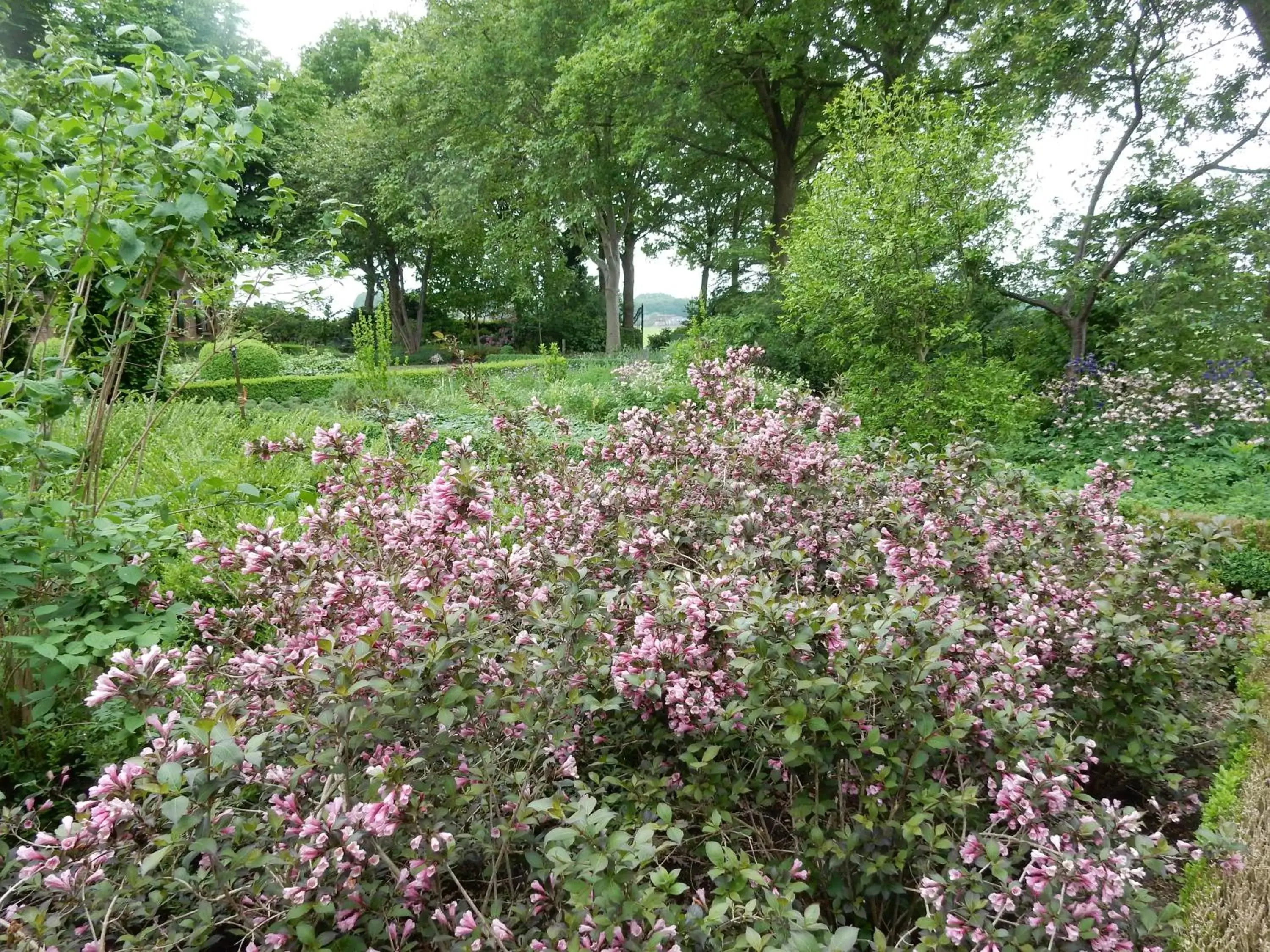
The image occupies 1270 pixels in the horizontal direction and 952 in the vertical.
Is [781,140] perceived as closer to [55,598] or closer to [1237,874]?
[1237,874]

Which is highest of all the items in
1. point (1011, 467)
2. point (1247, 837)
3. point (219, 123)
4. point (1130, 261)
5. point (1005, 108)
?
point (1005, 108)

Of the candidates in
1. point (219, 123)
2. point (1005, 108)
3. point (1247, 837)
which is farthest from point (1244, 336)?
point (219, 123)

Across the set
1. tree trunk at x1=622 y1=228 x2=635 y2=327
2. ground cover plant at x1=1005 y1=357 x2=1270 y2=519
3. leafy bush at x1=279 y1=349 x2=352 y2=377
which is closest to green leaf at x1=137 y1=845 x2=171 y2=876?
ground cover plant at x1=1005 y1=357 x2=1270 y2=519

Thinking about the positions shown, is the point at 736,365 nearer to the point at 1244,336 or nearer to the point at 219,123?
the point at 219,123

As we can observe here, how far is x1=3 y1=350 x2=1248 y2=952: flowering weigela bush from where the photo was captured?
1265 millimetres

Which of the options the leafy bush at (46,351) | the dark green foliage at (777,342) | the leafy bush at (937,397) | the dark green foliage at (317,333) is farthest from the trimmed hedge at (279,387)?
the dark green foliage at (317,333)

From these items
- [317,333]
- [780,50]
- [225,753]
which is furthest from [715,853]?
[317,333]

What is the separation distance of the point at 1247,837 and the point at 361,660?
2608 mm

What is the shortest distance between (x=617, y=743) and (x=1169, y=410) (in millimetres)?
8952

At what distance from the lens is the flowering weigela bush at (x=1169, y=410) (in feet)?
25.8

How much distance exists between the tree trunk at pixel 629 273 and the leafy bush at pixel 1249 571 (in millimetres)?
20075

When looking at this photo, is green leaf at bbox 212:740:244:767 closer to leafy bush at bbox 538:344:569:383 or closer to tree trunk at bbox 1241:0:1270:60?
leafy bush at bbox 538:344:569:383

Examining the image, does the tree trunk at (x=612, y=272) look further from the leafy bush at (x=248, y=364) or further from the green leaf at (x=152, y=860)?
the green leaf at (x=152, y=860)

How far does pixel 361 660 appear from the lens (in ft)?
4.77
